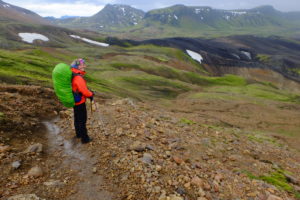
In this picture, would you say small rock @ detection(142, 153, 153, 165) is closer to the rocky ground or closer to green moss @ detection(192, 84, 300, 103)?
the rocky ground

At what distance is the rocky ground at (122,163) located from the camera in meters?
8.66

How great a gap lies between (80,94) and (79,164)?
317cm

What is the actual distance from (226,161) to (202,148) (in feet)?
4.92

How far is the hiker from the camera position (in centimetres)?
1072

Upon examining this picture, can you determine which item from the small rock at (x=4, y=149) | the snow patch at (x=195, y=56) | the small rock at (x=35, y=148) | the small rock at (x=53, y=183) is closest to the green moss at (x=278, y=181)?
the small rock at (x=53, y=183)

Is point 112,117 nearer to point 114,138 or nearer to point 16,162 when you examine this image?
point 114,138

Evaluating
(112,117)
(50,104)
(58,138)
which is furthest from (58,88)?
(50,104)

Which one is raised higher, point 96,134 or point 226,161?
point 96,134

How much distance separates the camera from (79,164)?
33.3 feet

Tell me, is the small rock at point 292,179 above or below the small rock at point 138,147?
below

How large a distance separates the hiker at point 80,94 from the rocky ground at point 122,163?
26.1 inches

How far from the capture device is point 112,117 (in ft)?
49.7

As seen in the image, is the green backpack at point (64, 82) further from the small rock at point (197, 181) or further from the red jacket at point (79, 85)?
→ the small rock at point (197, 181)

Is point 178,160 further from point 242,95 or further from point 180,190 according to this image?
point 242,95
